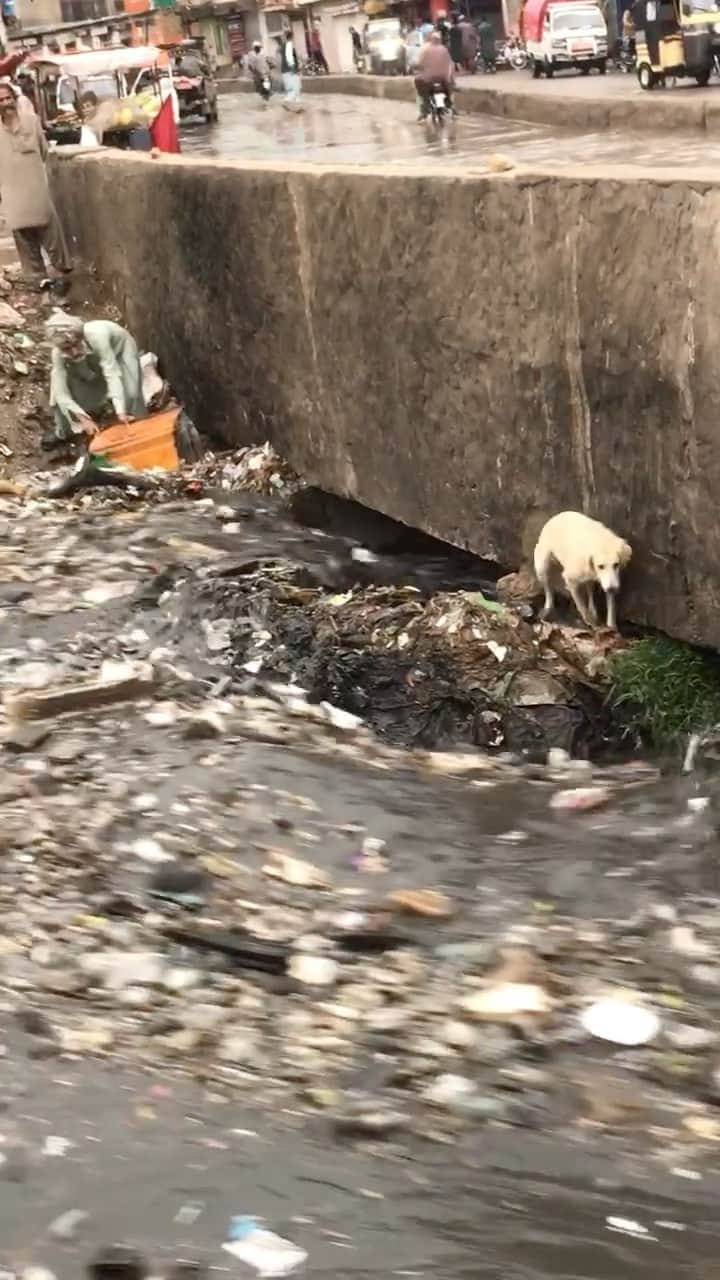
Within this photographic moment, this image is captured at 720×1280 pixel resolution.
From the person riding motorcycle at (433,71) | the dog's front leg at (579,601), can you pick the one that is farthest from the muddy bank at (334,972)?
the person riding motorcycle at (433,71)

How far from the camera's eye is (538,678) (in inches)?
194

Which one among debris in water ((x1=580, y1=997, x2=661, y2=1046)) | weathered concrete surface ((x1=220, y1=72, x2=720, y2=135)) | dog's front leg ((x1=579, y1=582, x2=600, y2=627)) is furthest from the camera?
weathered concrete surface ((x1=220, y1=72, x2=720, y2=135))

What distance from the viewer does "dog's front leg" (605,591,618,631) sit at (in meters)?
4.71

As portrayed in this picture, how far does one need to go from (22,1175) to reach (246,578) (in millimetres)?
3885

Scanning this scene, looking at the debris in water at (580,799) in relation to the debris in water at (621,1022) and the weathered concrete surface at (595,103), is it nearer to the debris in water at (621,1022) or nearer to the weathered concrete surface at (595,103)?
the debris in water at (621,1022)

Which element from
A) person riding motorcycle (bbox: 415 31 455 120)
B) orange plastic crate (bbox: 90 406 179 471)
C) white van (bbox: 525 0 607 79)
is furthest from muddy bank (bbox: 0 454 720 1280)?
white van (bbox: 525 0 607 79)

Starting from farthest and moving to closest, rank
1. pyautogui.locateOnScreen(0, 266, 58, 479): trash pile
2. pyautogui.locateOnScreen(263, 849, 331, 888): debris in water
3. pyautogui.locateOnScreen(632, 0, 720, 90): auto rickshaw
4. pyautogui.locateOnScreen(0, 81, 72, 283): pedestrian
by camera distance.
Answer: pyautogui.locateOnScreen(632, 0, 720, 90): auto rickshaw → pyautogui.locateOnScreen(0, 81, 72, 283): pedestrian → pyautogui.locateOnScreen(0, 266, 58, 479): trash pile → pyautogui.locateOnScreen(263, 849, 331, 888): debris in water

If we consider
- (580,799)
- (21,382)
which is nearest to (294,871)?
(580,799)

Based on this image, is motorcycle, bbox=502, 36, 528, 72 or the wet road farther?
motorcycle, bbox=502, 36, 528, 72

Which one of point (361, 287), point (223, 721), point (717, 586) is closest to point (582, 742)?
point (717, 586)

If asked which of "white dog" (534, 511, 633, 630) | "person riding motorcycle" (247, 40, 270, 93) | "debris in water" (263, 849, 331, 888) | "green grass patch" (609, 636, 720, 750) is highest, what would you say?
"person riding motorcycle" (247, 40, 270, 93)

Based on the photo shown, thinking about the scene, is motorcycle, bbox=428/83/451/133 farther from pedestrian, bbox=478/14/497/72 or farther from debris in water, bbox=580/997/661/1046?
debris in water, bbox=580/997/661/1046

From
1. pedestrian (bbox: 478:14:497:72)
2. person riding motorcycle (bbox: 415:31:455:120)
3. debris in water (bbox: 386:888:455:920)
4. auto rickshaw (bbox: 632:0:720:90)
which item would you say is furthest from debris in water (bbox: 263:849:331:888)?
pedestrian (bbox: 478:14:497:72)

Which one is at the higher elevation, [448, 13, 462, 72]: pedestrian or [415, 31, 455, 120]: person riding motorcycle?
[448, 13, 462, 72]: pedestrian
